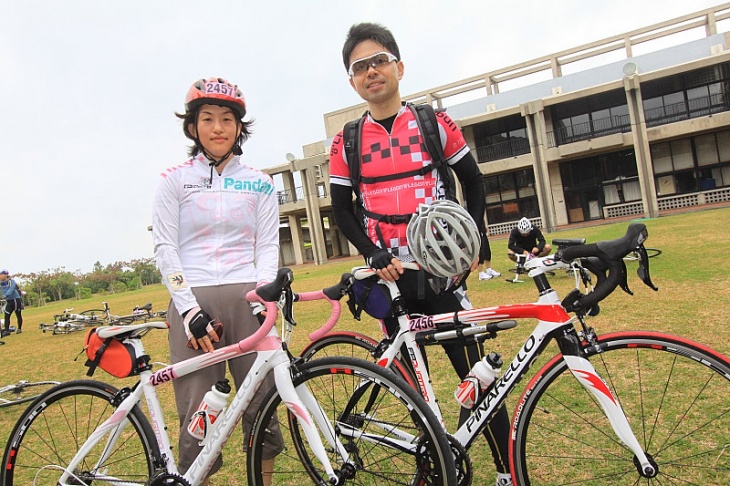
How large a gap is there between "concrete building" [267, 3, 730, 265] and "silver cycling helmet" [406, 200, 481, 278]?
27.9 metres

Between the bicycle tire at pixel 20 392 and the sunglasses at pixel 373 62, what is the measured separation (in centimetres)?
484

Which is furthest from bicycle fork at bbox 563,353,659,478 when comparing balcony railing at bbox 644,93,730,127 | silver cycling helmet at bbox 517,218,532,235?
balcony railing at bbox 644,93,730,127

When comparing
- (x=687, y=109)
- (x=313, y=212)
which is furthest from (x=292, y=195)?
(x=687, y=109)

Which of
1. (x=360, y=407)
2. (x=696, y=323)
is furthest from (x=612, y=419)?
(x=696, y=323)

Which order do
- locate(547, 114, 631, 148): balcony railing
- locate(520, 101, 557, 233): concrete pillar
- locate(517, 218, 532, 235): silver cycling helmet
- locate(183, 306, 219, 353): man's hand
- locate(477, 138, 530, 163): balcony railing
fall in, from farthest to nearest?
locate(477, 138, 530, 163): balcony railing < locate(547, 114, 631, 148): balcony railing < locate(520, 101, 557, 233): concrete pillar < locate(517, 218, 532, 235): silver cycling helmet < locate(183, 306, 219, 353): man's hand

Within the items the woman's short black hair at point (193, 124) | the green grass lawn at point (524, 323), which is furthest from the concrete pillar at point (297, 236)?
the woman's short black hair at point (193, 124)

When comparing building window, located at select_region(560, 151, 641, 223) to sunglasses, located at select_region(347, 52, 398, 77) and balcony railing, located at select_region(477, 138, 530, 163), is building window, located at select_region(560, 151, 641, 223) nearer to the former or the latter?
balcony railing, located at select_region(477, 138, 530, 163)

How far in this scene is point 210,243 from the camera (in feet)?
8.23

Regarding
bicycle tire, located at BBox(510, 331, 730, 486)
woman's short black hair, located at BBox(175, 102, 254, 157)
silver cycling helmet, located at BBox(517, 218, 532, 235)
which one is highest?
woman's short black hair, located at BBox(175, 102, 254, 157)

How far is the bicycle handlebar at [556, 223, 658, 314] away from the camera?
1.83 meters

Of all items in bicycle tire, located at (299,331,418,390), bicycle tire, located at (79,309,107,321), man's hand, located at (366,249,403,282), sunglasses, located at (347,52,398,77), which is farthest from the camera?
bicycle tire, located at (79,309,107,321)

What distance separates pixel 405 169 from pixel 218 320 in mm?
1266

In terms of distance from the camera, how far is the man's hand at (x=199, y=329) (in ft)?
7.33

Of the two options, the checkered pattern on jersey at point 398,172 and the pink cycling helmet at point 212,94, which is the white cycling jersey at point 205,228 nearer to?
the pink cycling helmet at point 212,94
